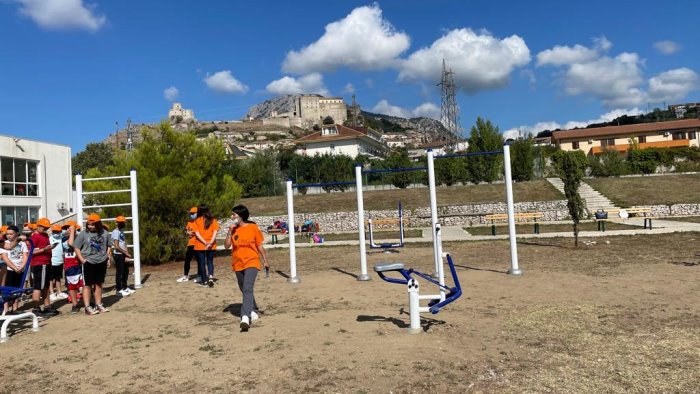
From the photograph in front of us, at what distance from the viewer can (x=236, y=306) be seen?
307 inches

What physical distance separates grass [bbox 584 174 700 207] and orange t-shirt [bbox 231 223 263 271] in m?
26.9

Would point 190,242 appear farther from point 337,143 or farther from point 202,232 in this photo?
point 337,143

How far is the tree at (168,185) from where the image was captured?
48.0 ft

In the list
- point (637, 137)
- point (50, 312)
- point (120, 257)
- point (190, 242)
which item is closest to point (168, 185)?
point (190, 242)

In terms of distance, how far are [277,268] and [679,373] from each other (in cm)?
999

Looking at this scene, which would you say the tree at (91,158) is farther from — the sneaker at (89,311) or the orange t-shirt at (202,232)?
the sneaker at (89,311)

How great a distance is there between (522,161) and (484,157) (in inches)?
133

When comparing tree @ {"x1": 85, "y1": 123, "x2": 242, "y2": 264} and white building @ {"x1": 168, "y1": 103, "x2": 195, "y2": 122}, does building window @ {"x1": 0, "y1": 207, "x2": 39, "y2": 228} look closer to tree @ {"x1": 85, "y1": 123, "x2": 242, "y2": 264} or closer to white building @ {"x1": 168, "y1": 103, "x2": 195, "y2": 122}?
tree @ {"x1": 85, "y1": 123, "x2": 242, "y2": 264}

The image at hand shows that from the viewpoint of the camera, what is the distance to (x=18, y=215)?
2412cm

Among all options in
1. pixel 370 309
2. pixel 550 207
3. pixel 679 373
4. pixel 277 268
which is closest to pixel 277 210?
pixel 550 207

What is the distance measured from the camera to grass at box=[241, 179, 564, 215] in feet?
104

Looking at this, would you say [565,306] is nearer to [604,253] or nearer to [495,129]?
[604,253]

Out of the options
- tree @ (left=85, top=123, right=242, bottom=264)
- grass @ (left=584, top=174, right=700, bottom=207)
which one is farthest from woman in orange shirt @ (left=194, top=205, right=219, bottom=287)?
grass @ (left=584, top=174, right=700, bottom=207)

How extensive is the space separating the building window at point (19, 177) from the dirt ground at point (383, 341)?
1931 cm
